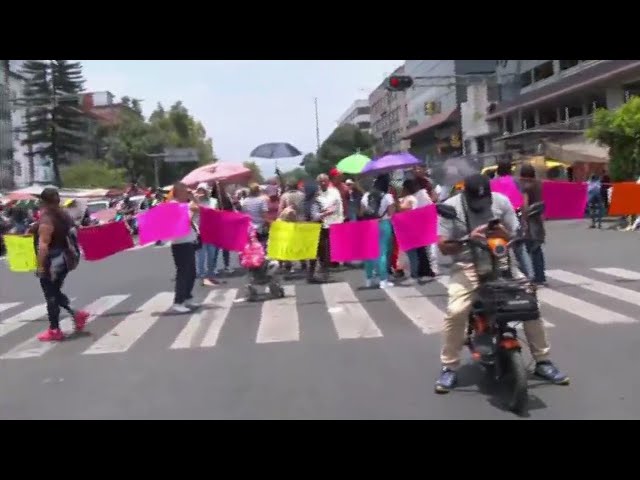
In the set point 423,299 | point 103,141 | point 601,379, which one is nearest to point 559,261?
point 423,299

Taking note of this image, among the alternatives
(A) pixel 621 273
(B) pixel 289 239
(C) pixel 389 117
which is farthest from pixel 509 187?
(C) pixel 389 117

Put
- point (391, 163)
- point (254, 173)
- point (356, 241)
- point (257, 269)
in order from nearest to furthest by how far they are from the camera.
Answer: point (356, 241) → point (257, 269) → point (391, 163) → point (254, 173)

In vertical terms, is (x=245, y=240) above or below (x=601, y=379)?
above

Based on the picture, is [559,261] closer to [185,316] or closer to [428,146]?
[185,316]

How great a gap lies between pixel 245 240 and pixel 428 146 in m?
68.2

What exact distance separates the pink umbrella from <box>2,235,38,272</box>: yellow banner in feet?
11.1

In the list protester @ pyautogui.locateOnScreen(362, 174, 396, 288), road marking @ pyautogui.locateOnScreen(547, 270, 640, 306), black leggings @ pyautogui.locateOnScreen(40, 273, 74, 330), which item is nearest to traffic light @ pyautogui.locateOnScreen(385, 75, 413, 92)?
protester @ pyautogui.locateOnScreen(362, 174, 396, 288)

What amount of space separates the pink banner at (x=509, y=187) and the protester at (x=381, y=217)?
219cm

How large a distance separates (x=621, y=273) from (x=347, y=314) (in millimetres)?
5024

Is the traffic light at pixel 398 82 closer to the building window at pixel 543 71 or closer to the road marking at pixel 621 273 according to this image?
the road marking at pixel 621 273

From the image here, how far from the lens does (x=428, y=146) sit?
78.1 meters

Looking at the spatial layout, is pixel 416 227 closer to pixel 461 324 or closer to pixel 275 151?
pixel 461 324

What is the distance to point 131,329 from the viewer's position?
10055 millimetres
